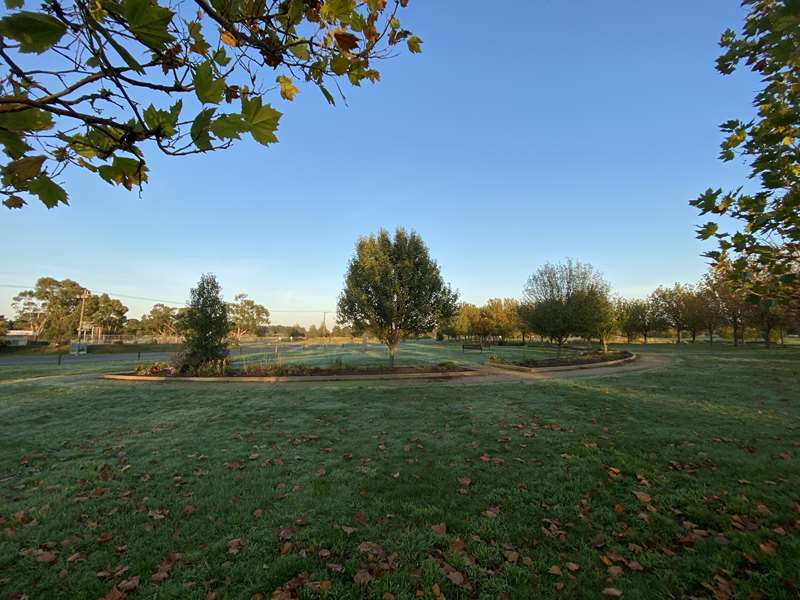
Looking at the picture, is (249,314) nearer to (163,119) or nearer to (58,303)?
(58,303)

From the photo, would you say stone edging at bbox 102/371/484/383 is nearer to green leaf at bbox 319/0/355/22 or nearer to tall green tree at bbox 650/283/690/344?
green leaf at bbox 319/0/355/22

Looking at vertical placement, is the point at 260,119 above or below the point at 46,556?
above

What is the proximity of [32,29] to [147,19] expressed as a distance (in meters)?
0.26

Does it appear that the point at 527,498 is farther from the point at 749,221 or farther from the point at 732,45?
the point at 732,45

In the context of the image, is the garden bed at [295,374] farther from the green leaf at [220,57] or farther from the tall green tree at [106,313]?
the tall green tree at [106,313]

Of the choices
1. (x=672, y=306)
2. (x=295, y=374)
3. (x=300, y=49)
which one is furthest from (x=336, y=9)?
(x=672, y=306)

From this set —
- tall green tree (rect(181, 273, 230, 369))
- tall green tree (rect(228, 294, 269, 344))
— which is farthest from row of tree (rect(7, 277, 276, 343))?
tall green tree (rect(181, 273, 230, 369))

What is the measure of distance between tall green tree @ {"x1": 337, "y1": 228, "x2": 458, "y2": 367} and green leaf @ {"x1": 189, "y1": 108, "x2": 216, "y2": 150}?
1711 cm

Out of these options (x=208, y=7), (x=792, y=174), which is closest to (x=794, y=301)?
(x=792, y=174)

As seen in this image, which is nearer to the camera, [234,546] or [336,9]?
[336,9]

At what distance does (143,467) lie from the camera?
5383 millimetres

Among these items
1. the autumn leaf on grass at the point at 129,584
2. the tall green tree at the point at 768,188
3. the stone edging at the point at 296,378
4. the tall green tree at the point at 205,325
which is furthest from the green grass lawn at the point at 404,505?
the tall green tree at the point at 205,325

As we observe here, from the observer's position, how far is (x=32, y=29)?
832mm

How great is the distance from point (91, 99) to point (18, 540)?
15.3 feet
